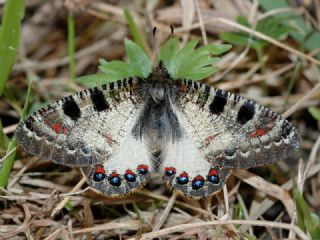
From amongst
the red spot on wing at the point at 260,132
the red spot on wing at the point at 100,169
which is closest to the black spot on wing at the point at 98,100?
the red spot on wing at the point at 100,169

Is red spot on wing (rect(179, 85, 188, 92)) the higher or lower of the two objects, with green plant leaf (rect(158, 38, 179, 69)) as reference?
lower

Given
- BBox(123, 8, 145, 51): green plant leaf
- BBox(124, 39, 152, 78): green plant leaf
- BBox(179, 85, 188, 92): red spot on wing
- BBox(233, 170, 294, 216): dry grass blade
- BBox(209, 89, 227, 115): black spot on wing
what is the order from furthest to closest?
BBox(123, 8, 145, 51): green plant leaf
BBox(124, 39, 152, 78): green plant leaf
BBox(233, 170, 294, 216): dry grass blade
BBox(179, 85, 188, 92): red spot on wing
BBox(209, 89, 227, 115): black spot on wing

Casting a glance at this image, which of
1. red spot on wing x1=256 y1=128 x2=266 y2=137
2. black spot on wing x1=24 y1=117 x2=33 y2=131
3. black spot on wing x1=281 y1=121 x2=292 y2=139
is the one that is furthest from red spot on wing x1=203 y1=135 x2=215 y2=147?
black spot on wing x1=24 y1=117 x2=33 y2=131

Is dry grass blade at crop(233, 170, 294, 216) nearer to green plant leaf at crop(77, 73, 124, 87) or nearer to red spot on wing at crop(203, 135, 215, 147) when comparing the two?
red spot on wing at crop(203, 135, 215, 147)

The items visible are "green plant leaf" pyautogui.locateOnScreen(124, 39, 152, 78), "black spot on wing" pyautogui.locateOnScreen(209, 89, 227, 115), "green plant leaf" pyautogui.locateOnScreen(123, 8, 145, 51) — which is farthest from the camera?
"green plant leaf" pyautogui.locateOnScreen(123, 8, 145, 51)

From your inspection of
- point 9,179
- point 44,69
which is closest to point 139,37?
point 44,69

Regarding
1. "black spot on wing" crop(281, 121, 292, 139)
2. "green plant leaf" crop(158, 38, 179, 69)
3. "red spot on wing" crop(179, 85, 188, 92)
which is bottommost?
"black spot on wing" crop(281, 121, 292, 139)

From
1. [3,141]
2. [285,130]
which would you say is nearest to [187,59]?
[285,130]

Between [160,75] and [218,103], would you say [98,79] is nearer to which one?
[160,75]

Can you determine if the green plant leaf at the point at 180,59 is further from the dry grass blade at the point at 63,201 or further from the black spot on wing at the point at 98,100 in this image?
the dry grass blade at the point at 63,201
